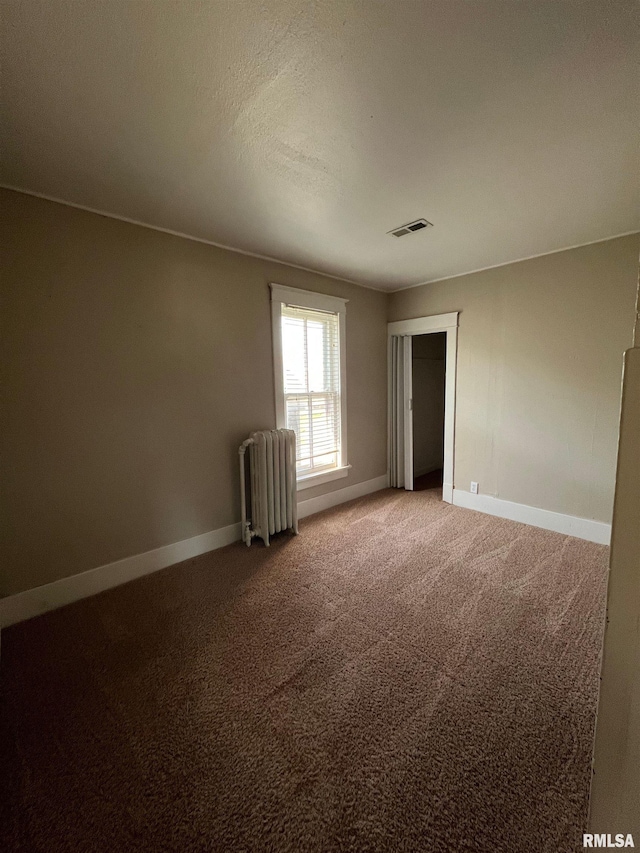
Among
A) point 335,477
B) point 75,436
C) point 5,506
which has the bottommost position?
point 335,477

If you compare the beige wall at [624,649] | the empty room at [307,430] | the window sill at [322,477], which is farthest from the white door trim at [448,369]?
the beige wall at [624,649]

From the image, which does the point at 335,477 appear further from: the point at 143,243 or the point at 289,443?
the point at 143,243

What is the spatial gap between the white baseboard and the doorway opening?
3.29ft

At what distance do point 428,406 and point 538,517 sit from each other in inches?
91.3

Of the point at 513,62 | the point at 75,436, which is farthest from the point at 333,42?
the point at 75,436

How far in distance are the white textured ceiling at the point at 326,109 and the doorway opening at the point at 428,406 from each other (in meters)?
2.55

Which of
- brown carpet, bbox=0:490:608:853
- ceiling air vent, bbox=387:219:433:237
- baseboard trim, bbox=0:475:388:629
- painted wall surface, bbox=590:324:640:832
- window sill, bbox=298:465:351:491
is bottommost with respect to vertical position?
brown carpet, bbox=0:490:608:853

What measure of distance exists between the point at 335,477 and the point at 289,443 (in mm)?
948

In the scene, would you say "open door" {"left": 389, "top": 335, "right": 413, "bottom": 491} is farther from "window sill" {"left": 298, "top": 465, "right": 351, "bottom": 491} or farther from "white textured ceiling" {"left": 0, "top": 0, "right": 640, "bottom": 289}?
"white textured ceiling" {"left": 0, "top": 0, "right": 640, "bottom": 289}

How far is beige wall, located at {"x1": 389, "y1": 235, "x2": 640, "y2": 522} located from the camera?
2590 mm

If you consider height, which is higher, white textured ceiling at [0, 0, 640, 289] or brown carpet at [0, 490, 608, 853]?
white textured ceiling at [0, 0, 640, 289]

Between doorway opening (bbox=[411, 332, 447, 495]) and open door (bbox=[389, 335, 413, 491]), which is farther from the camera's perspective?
doorway opening (bbox=[411, 332, 447, 495])

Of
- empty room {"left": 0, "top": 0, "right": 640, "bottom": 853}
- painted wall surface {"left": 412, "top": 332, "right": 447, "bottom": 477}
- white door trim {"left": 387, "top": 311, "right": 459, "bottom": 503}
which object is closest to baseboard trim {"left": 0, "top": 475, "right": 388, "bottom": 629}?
empty room {"left": 0, "top": 0, "right": 640, "bottom": 853}

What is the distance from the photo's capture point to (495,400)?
10.6 ft
